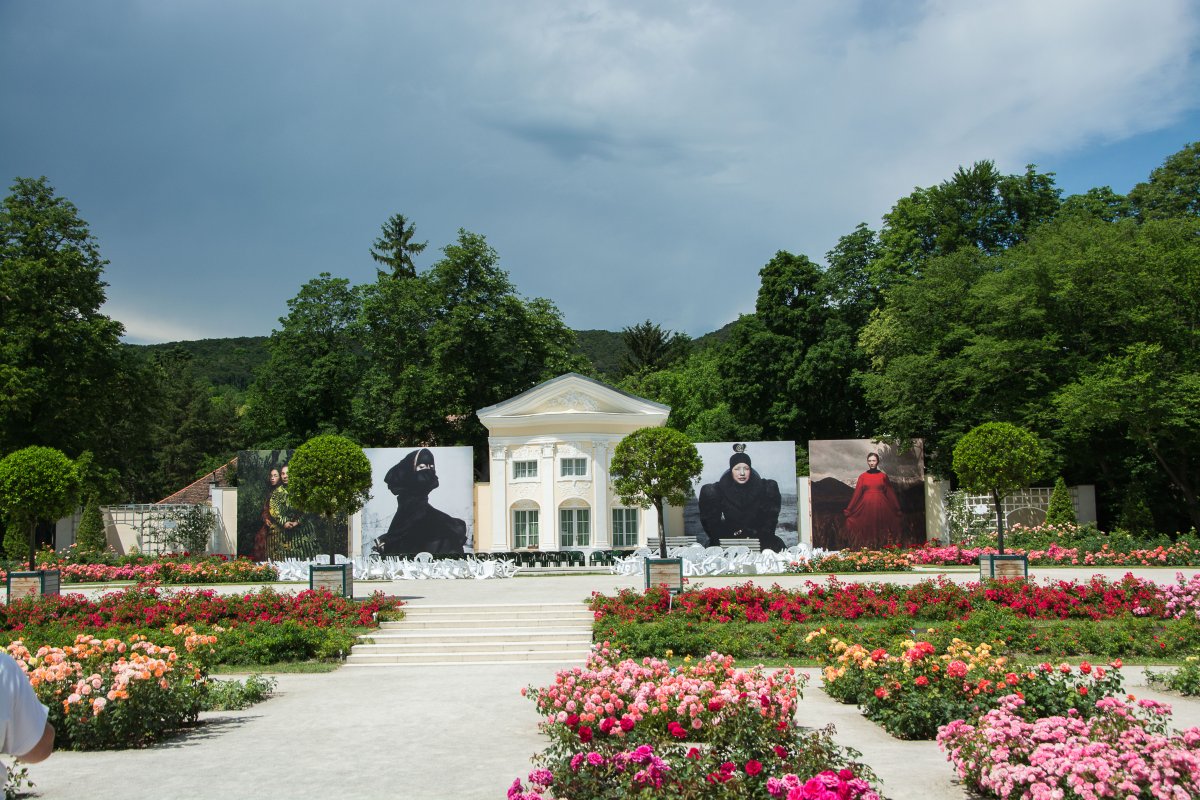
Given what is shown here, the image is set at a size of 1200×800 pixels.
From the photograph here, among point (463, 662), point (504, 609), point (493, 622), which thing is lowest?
point (463, 662)

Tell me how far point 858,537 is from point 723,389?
1387 cm

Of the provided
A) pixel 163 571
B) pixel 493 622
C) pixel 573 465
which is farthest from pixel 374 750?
pixel 573 465

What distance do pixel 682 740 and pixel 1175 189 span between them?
4280 cm

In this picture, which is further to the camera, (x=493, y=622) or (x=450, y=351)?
(x=450, y=351)

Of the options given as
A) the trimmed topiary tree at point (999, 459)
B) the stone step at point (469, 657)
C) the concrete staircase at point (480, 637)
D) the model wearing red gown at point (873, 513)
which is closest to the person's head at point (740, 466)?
the model wearing red gown at point (873, 513)

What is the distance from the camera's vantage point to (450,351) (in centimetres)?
4381

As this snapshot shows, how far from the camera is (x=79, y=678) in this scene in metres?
9.13

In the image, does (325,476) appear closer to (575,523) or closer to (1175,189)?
(575,523)

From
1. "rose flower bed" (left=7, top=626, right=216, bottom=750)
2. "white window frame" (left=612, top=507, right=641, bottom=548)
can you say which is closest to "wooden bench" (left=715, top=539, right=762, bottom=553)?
"white window frame" (left=612, top=507, right=641, bottom=548)

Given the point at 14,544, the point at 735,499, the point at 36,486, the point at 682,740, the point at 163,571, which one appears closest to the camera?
the point at 682,740

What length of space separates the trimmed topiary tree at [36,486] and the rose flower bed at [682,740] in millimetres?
18933

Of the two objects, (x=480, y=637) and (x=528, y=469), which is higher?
(x=528, y=469)

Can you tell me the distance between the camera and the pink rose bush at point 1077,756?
5664mm

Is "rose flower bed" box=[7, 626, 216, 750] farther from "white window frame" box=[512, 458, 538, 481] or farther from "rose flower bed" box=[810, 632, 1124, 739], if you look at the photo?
"white window frame" box=[512, 458, 538, 481]
